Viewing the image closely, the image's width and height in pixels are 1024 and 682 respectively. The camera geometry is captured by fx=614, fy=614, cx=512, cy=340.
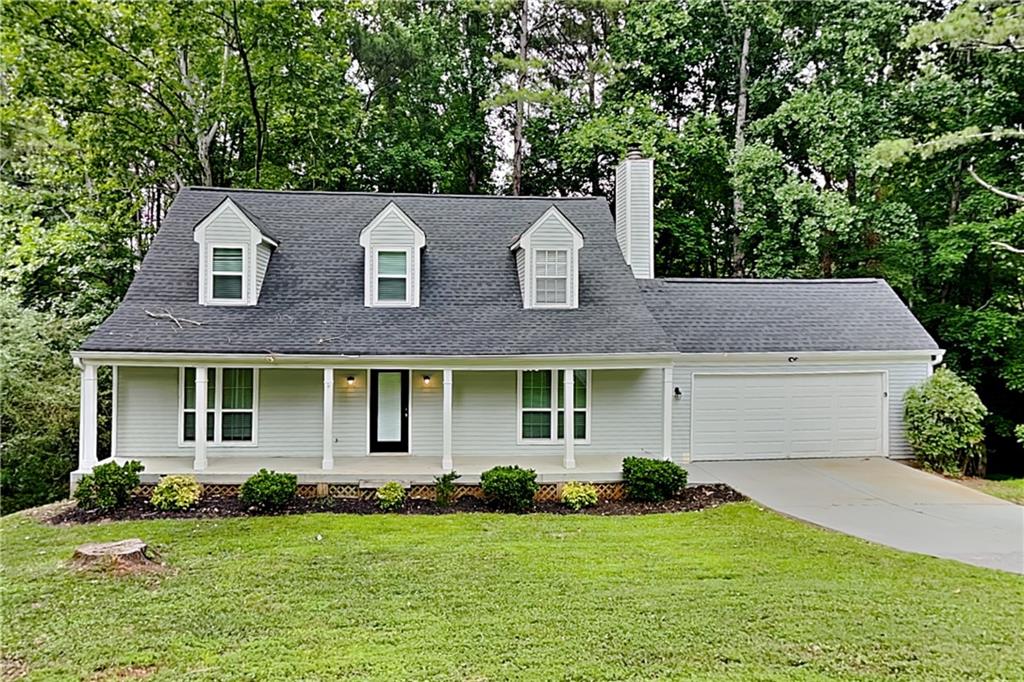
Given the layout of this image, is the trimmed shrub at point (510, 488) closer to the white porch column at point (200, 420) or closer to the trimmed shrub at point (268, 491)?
the trimmed shrub at point (268, 491)

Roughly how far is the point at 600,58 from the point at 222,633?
20.6 metres

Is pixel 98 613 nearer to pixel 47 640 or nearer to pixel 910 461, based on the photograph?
pixel 47 640

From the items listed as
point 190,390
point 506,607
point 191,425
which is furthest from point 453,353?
point 506,607

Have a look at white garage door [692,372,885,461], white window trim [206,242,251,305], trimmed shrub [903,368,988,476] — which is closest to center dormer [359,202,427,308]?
white window trim [206,242,251,305]

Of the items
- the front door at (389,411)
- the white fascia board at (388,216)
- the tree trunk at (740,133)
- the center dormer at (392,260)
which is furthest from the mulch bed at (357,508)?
the tree trunk at (740,133)

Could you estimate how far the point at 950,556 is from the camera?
7793 mm

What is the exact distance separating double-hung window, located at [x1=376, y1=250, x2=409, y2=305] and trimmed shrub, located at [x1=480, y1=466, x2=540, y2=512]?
4.25 m

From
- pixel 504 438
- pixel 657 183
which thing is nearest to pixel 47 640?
pixel 504 438

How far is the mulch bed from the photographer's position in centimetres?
971

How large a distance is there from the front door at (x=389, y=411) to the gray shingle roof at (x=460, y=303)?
119 cm

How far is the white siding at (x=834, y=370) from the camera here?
43.7 ft

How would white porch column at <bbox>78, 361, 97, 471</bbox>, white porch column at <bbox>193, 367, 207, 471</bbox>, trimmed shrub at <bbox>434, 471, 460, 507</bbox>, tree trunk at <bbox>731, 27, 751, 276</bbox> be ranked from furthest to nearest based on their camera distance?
tree trunk at <bbox>731, 27, 751, 276</bbox>, white porch column at <bbox>193, 367, 207, 471</bbox>, white porch column at <bbox>78, 361, 97, 471</bbox>, trimmed shrub at <bbox>434, 471, 460, 507</bbox>

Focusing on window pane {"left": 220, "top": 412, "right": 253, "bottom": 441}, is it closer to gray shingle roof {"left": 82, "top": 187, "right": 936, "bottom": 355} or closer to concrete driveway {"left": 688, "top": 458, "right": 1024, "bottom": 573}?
gray shingle roof {"left": 82, "top": 187, "right": 936, "bottom": 355}

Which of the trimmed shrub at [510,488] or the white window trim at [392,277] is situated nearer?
the trimmed shrub at [510,488]
